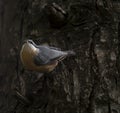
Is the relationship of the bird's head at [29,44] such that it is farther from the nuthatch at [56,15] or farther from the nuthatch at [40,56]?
the nuthatch at [56,15]

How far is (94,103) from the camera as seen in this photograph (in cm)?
112

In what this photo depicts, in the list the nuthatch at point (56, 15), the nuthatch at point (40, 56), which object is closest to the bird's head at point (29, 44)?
the nuthatch at point (40, 56)

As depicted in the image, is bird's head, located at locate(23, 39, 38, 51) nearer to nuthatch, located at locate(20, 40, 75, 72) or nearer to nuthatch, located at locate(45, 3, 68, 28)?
nuthatch, located at locate(20, 40, 75, 72)

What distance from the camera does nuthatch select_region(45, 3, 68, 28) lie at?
120 cm

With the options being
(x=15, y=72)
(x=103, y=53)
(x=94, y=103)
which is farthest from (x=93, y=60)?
(x=15, y=72)

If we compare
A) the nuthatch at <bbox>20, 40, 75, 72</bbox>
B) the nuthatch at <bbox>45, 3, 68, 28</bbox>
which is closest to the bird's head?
the nuthatch at <bbox>20, 40, 75, 72</bbox>

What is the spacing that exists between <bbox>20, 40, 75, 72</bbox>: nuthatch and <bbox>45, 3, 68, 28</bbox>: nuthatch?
0.32 ft

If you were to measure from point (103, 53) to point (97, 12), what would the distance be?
0.16 m

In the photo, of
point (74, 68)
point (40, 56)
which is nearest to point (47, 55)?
point (40, 56)

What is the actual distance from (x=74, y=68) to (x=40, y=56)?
0.82 feet

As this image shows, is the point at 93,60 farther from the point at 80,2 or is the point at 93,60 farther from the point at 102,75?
the point at 80,2

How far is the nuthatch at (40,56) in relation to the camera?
1259 millimetres

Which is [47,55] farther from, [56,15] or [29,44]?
[56,15]

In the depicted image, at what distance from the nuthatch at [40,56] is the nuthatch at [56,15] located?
0.10 meters
